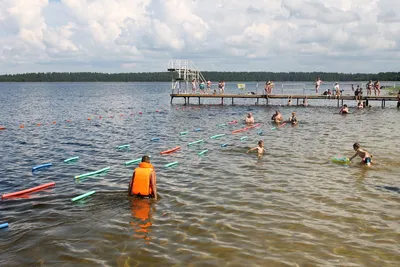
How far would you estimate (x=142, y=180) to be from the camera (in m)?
12.6

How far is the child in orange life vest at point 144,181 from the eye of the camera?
12469 mm

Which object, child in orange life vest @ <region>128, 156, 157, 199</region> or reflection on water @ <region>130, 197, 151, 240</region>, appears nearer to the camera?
reflection on water @ <region>130, 197, 151, 240</region>

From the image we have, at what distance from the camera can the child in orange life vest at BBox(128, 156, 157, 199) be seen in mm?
12469

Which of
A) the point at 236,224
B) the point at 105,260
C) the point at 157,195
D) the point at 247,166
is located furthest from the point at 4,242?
the point at 247,166

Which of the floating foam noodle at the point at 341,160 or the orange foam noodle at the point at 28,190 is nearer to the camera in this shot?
the orange foam noodle at the point at 28,190

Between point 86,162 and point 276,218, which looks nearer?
point 276,218

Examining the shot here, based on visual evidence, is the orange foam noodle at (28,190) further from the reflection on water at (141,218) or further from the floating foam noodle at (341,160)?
the floating foam noodle at (341,160)

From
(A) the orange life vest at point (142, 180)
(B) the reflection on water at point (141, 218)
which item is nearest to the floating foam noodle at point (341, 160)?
(A) the orange life vest at point (142, 180)

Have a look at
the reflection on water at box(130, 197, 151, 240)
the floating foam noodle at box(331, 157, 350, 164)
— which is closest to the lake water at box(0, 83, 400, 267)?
the reflection on water at box(130, 197, 151, 240)

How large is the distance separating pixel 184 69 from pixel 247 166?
38.1m

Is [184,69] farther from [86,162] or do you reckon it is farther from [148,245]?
[148,245]

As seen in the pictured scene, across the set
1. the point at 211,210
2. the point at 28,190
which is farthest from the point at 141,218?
the point at 28,190

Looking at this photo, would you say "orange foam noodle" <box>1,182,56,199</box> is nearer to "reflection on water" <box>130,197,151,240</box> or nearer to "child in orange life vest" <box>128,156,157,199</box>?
"child in orange life vest" <box>128,156,157,199</box>

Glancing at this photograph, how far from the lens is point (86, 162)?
1911cm
